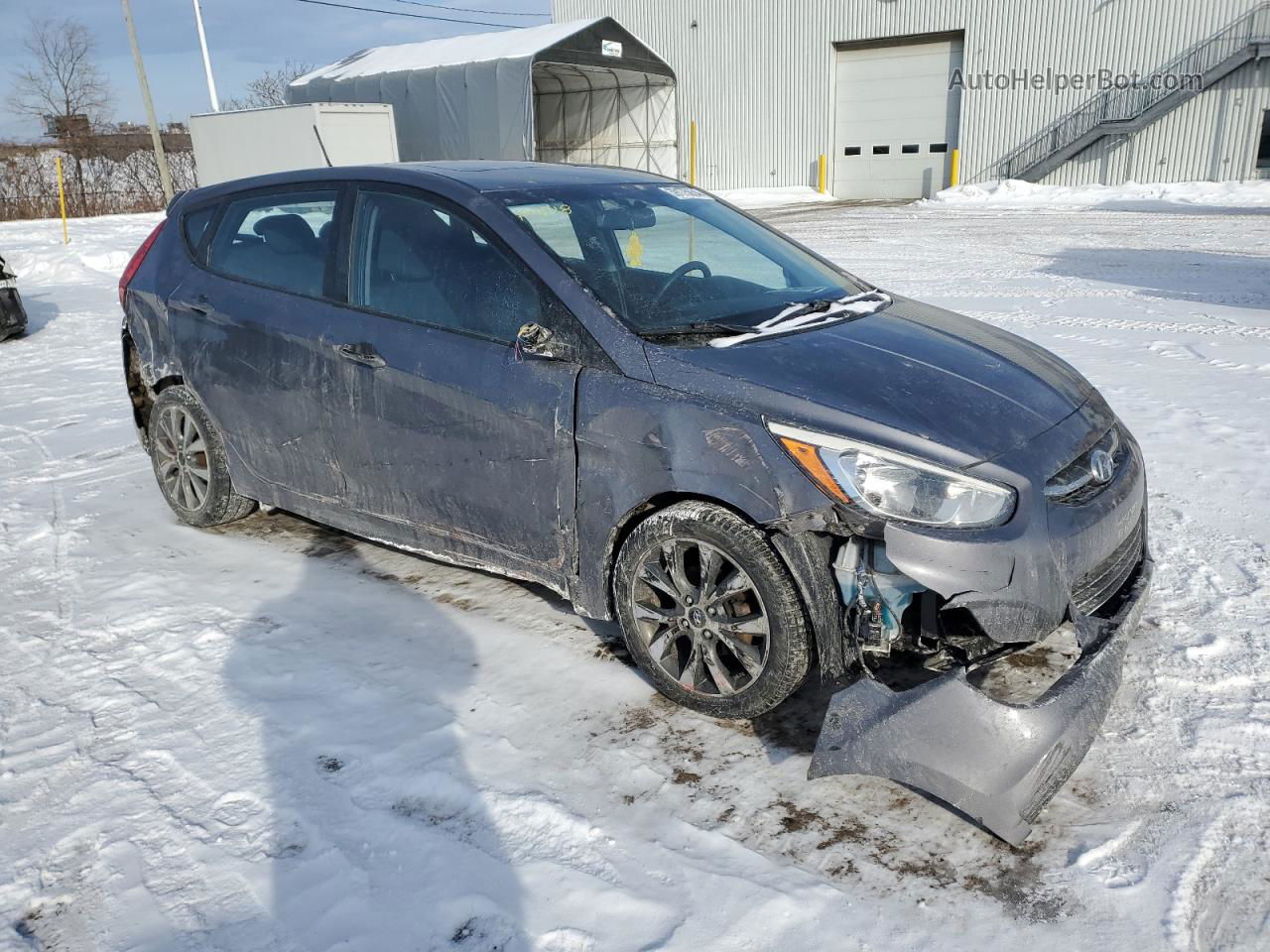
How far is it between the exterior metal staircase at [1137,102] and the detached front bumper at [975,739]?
89.0ft

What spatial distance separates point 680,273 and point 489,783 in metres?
1.96

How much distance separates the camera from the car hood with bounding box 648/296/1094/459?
9.49 ft

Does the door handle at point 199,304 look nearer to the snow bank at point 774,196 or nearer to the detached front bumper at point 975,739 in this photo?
the detached front bumper at point 975,739

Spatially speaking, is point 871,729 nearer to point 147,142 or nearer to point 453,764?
point 453,764

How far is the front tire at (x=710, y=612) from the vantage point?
9.55 ft

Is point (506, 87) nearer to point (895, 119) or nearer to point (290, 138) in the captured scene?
point (290, 138)

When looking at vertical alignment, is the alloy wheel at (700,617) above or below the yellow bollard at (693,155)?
below

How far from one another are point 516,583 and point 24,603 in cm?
210

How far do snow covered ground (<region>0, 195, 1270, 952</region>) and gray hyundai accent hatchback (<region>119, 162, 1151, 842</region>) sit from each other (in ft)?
0.74

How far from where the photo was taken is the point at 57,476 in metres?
5.86

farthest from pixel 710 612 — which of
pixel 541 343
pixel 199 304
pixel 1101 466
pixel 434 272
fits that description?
pixel 199 304

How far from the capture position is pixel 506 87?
23719mm

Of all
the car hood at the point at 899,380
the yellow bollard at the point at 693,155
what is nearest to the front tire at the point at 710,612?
the car hood at the point at 899,380

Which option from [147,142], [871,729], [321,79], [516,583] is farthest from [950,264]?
[147,142]
